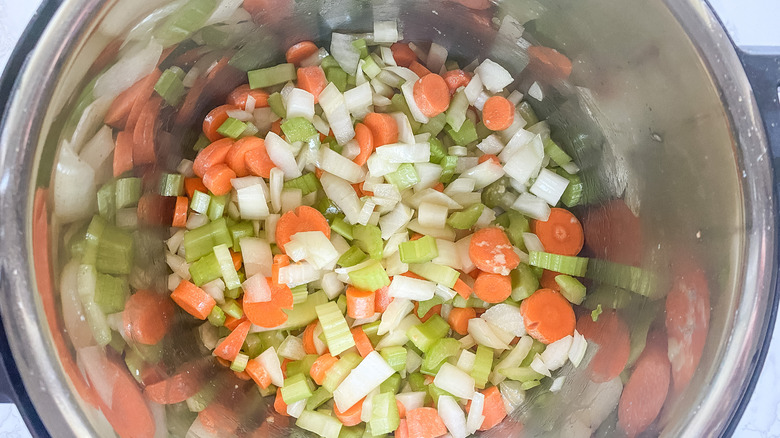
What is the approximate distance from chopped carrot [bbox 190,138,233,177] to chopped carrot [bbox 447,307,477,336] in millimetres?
732

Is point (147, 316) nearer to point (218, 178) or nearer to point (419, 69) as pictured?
point (218, 178)

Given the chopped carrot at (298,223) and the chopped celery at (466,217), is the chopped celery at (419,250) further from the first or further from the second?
the chopped carrot at (298,223)

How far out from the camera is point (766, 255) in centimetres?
108

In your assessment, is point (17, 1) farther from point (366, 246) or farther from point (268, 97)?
point (366, 246)

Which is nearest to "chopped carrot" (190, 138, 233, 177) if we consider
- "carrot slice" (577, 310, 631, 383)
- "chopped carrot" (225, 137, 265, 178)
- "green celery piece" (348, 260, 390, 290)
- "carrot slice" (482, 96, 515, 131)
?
"chopped carrot" (225, 137, 265, 178)

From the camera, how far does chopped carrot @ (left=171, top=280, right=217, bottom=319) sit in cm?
142

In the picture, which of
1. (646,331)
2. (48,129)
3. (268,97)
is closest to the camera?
(48,129)

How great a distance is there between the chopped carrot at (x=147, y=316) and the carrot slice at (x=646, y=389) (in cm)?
108

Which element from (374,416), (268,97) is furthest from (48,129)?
(374,416)

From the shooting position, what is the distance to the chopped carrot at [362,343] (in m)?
1.49

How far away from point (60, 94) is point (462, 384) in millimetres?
1095

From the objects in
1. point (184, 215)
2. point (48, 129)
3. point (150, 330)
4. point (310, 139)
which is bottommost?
point (150, 330)

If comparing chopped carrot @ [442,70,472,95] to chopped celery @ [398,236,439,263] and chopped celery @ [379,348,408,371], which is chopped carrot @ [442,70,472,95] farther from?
chopped celery @ [379,348,408,371]

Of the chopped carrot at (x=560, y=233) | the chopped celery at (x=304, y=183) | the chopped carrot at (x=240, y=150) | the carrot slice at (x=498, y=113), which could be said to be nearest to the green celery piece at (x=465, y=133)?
the carrot slice at (x=498, y=113)
